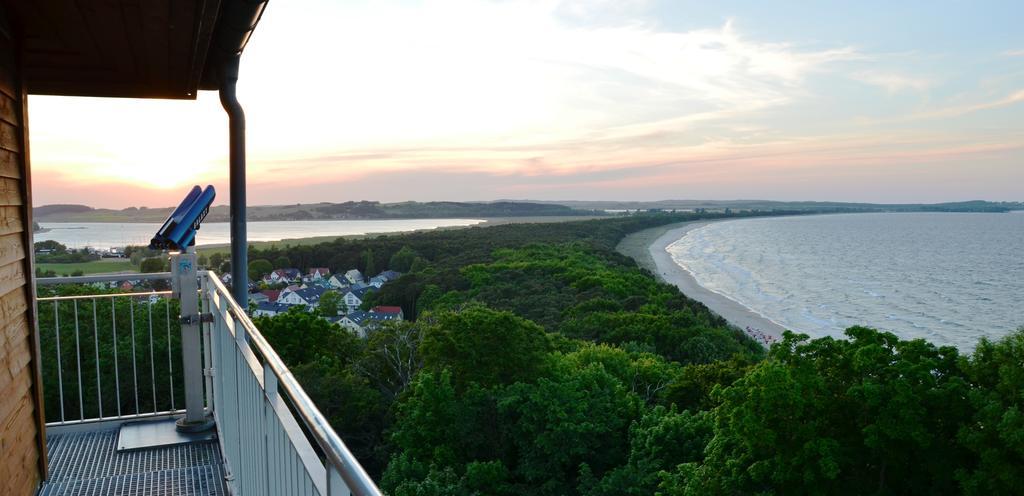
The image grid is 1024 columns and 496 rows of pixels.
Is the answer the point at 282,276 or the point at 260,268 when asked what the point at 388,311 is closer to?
the point at 282,276

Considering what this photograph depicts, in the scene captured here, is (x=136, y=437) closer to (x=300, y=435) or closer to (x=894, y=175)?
(x=300, y=435)

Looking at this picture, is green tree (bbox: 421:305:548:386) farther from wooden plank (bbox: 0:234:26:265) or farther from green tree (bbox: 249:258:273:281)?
green tree (bbox: 249:258:273:281)

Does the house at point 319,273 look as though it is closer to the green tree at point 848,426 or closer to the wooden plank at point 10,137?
the green tree at point 848,426

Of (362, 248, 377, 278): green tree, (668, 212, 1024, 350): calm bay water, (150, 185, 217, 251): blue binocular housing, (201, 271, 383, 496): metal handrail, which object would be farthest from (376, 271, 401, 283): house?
(201, 271, 383, 496): metal handrail

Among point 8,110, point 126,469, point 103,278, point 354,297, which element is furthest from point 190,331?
point 354,297

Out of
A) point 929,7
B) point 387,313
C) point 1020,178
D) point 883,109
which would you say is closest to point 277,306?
point 387,313
